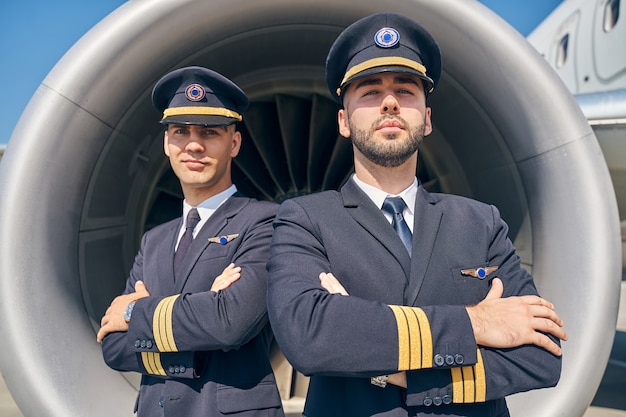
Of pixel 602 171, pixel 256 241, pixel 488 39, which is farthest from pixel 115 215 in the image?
pixel 602 171

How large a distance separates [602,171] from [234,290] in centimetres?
130

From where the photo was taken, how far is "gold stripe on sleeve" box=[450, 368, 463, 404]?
940 mm

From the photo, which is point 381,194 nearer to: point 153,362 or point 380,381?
point 380,381

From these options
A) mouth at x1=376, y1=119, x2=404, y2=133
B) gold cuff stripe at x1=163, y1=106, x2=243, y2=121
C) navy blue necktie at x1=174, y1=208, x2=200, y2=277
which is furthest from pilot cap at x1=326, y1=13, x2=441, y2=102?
navy blue necktie at x1=174, y1=208, x2=200, y2=277

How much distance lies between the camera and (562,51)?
8.12m

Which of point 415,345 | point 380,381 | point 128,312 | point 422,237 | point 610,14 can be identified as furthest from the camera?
point 610,14

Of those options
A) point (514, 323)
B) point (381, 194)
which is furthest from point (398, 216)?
point (514, 323)

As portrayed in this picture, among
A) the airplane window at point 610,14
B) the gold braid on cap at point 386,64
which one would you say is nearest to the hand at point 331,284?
the gold braid on cap at point 386,64

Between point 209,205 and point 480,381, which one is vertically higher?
point 209,205

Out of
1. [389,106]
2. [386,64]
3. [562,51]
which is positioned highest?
[562,51]

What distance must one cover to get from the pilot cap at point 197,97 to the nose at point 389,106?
57cm

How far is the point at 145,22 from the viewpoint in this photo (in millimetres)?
1669

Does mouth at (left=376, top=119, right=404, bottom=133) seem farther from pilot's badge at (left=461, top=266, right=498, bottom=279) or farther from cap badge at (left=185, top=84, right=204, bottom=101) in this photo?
cap badge at (left=185, top=84, right=204, bottom=101)

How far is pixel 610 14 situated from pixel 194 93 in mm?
6452
